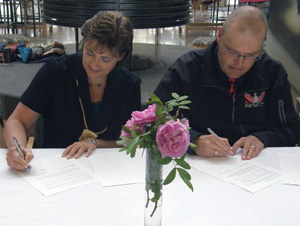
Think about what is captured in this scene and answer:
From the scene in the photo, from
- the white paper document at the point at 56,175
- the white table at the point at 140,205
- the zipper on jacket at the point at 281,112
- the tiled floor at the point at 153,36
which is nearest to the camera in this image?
the white table at the point at 140,205

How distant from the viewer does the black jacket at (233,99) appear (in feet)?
5.56

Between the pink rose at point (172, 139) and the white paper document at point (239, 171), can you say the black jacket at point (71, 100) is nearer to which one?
the white paper document at point (239, 171)

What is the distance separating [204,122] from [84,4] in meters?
1.53

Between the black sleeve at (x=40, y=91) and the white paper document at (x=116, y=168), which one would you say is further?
the black sleeve at (x=40, y=91)

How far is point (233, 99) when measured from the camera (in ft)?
5.54

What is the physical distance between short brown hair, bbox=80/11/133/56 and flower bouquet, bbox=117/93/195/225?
69 cm

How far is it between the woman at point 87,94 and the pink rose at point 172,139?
2.22 ft

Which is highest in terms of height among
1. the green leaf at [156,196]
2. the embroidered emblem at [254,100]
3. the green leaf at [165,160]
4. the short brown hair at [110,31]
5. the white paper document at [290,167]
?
the short brown hair at [110,31]

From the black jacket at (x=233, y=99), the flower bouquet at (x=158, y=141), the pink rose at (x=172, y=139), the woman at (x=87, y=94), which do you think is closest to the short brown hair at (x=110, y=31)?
the woman at (x=87, y=94)

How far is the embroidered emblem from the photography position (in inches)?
67.2

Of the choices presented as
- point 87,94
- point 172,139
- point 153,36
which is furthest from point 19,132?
point 153,36

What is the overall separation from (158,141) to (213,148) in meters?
0.66

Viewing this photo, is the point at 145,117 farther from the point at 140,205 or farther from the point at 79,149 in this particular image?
the point at 79,149

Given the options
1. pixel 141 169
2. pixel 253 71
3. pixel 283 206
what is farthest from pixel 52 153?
pixel 253 71
